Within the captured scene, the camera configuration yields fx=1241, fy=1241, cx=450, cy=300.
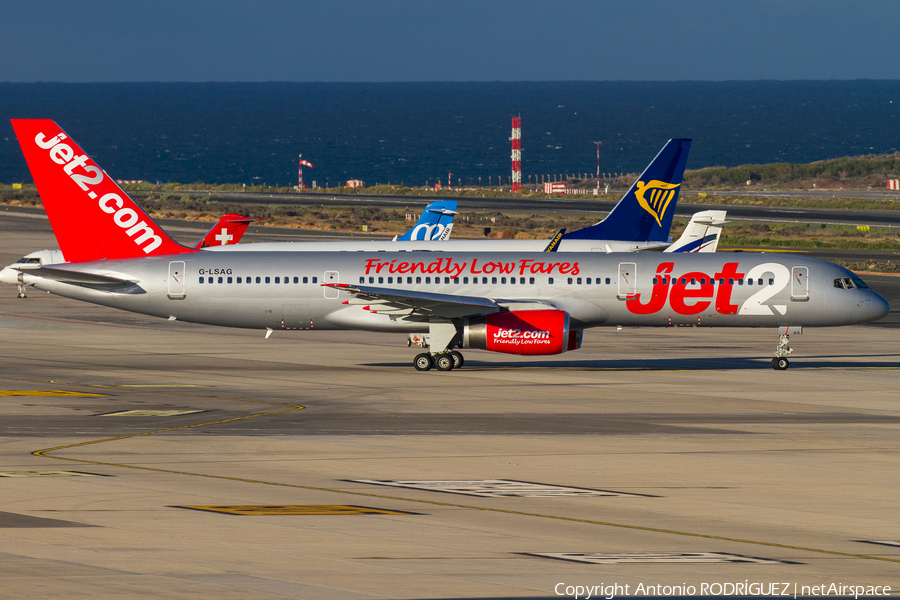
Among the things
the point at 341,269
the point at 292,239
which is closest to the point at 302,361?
the point at 341,269

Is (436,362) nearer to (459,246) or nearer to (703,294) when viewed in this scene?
(703,294)

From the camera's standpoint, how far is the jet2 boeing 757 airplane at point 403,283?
144ft

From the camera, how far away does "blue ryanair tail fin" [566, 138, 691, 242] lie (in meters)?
58.2

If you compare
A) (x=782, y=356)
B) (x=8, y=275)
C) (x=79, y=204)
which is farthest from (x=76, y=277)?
(x=782, y=356)

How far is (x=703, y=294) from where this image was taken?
43906 mm

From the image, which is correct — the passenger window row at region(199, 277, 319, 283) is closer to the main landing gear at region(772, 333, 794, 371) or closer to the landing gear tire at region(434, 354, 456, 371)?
the landing gear tire at region(434, 354, 456, 371)

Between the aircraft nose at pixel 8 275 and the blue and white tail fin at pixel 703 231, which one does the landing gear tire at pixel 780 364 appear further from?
the aircraft nose at pixel 8 275

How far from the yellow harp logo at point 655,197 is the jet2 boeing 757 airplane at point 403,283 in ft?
44.0

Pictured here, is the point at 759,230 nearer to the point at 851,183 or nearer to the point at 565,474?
the point at 851,183

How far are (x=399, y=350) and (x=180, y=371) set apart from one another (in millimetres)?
10469

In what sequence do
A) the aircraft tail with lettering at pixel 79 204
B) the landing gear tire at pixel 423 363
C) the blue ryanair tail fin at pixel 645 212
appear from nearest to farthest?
the landing gear tire at pixel 423 363 → the aircraft tail with lettering at pixel 79 204 → the blue ryanair tail fin at pixel 645 212

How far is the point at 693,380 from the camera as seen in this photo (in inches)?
1656

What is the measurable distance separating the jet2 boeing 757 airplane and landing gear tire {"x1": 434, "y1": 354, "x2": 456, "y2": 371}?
0.12 feet

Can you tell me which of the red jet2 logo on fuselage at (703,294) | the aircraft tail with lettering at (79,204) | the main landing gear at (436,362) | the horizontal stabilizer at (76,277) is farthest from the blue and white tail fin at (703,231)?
the horizontal stabilizer at (76,277)
